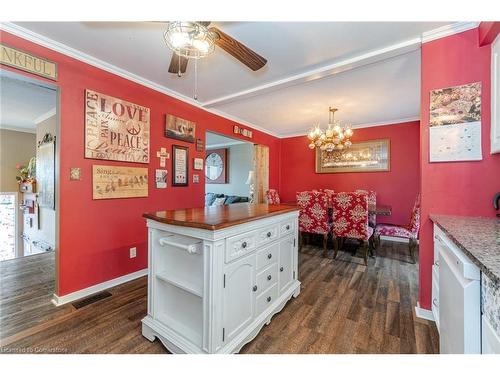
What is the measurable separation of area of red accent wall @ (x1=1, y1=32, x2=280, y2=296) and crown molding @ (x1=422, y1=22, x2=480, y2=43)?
2369 millimetres

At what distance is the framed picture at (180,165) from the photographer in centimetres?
294

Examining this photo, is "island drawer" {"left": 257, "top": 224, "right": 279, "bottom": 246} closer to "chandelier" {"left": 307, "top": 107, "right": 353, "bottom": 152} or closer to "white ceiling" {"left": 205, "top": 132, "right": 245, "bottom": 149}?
"chandelier" {"left": 307, "top": 107, "right": 353, "bottom": 152}

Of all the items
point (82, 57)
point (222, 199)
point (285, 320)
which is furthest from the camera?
point (222, 199)

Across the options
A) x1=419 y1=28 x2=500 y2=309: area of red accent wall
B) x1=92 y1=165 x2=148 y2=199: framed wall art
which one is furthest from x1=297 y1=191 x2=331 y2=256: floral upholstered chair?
x1=92 y1=165 x2=148 y2=199: framed wall art

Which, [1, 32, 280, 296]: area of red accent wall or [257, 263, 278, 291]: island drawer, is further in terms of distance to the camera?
[1, 32, 280, 296]: area of red accent wall

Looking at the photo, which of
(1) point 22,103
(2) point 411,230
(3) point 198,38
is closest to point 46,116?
(1) point 22,103

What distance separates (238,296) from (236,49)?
5.49ft

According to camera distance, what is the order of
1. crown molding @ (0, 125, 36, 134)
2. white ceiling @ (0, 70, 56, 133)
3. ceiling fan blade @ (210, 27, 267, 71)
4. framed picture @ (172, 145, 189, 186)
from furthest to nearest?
1. crown molding @ (0, 125, 36, 134)
2. framed picture @ (172, 145, 189, 186)
3. white ceiling @ (0, 70, 56, 133)
4. ceiling fan blade @ (210, 27, 267, 71)

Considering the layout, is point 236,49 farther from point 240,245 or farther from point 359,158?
point 359,158

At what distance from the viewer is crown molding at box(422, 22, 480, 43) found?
1621 mm

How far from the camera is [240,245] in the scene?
4.52ft

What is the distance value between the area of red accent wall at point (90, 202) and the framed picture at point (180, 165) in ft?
0.31
